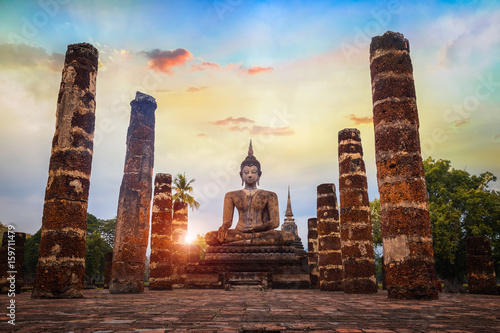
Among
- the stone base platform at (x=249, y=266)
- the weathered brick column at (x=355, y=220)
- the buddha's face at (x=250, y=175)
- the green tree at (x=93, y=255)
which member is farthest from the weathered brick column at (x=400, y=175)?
the green tree at (x=93, y=255)

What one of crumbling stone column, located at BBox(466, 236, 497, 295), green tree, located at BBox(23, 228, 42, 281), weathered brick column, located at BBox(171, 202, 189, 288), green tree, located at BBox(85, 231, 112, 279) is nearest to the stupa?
green tree, located at BBox(85, 231, 112, 279)

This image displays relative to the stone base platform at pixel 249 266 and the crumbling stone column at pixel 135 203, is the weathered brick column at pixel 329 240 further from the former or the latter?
the crumbling stone column at pixel 135 203

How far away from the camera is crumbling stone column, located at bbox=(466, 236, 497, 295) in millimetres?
11969

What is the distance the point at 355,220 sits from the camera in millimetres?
11398

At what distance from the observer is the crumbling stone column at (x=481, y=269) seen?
12.0 meters

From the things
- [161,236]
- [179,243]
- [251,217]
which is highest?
[251,217]

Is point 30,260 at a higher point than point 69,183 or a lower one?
lower

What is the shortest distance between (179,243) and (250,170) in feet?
17.9

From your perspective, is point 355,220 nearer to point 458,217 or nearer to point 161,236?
point 161,236

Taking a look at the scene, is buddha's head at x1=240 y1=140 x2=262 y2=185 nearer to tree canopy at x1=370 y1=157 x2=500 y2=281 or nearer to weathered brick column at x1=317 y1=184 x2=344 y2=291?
weathered brick column at x1=317 y1=184 x2=344 y2=291

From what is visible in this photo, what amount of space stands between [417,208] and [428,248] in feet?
2.48

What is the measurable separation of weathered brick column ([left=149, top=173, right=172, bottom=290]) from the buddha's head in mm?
3155

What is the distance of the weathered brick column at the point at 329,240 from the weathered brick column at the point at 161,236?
5609 millimetres

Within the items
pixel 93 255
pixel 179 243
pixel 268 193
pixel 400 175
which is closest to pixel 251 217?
pixel 268 193
